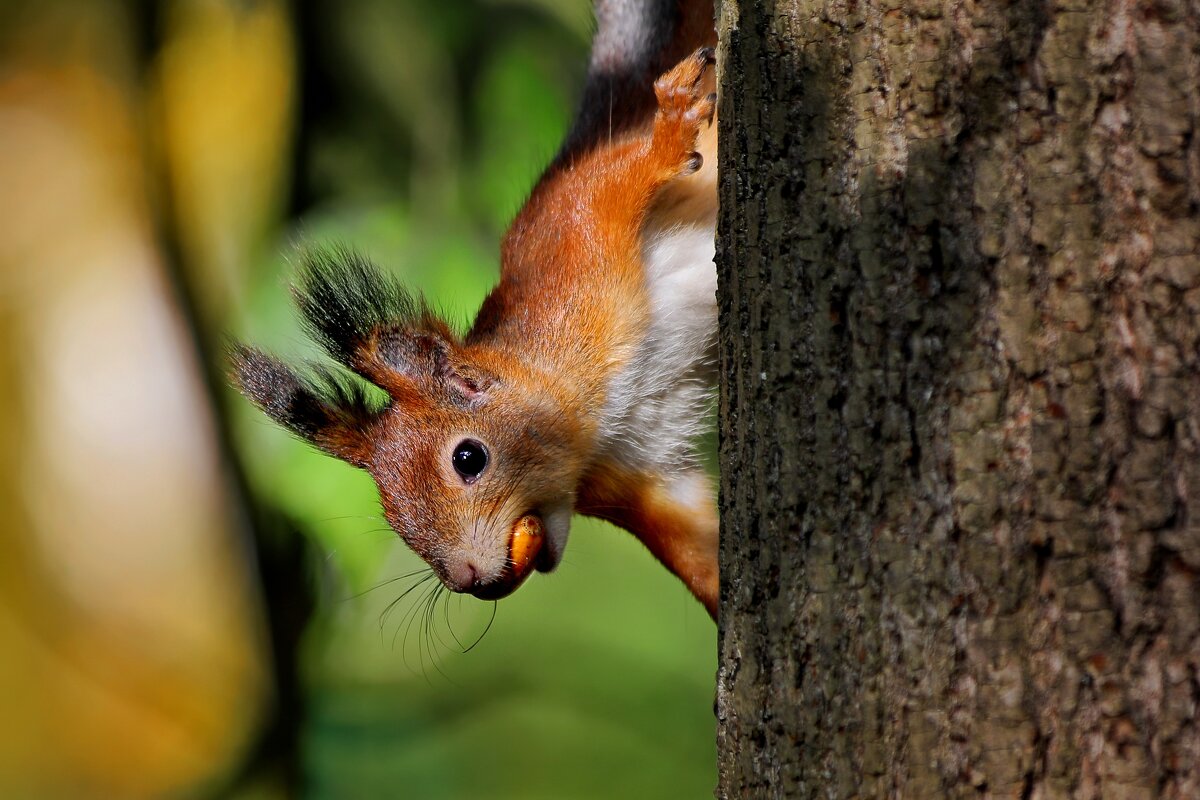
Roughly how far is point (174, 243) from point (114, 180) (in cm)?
30

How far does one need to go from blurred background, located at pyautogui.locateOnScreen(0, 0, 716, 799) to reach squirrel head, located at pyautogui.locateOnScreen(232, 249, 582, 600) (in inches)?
65.6

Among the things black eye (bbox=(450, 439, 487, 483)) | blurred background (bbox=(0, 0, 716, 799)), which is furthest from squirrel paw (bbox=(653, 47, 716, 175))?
blurred background (bbox=(0, 0, 716, 799))

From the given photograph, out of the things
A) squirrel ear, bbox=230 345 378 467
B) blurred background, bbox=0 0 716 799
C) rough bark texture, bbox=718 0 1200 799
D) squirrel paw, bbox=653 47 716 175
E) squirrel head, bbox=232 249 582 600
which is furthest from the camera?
blurred background, bbox=0 0 716 799

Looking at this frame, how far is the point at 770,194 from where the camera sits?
42.3 inches

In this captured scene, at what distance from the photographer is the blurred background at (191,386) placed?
12.2 feet

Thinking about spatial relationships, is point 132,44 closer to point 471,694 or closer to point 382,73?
point 382,73

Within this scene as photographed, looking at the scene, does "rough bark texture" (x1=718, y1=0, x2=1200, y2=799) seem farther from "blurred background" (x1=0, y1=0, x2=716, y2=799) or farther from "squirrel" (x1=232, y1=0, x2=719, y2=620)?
"blurred background" (x1=0, y1=0, x2=716, y2=799)

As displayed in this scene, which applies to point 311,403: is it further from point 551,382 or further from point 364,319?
point 551,382

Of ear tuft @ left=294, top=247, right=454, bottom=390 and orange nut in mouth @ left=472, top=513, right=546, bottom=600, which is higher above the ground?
ear tuft @ left=294, top=247, right=454, bottom=390

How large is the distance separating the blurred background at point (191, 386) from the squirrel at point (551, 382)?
1.64 metres

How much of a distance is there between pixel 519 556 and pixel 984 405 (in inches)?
47.1

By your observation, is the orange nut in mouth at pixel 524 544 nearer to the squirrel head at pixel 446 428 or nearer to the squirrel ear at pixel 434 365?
the squirrel head at pixel 446 428

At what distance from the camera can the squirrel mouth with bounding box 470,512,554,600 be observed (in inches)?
75.9

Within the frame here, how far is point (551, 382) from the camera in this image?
201 centimetres
